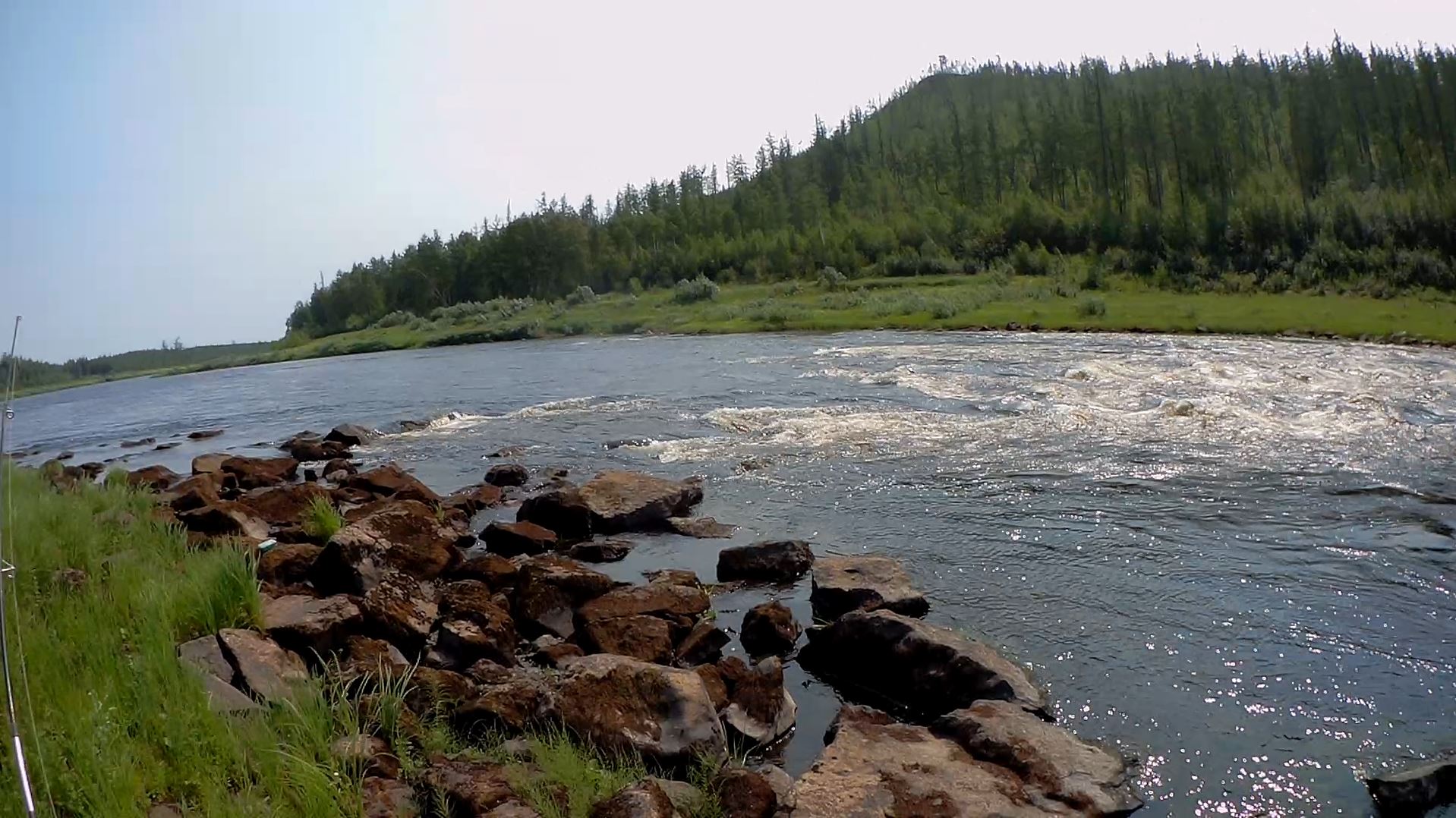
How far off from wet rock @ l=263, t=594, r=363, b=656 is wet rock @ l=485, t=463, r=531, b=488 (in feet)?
29.7

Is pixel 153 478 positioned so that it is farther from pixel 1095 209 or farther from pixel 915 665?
pixel 1095 209

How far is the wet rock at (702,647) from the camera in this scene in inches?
Result: 364

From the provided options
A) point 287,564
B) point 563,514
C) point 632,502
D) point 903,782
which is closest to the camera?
point 903,782

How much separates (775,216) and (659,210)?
81.0 feet

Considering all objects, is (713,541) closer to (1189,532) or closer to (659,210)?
(1189,532)

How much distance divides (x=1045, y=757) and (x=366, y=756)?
183 inches

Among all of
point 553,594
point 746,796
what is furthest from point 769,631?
point 746,796

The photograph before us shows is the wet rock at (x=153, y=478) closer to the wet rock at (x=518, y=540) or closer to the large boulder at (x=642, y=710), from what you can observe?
the wet rock at (x=518, y=540)

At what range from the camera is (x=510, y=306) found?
9300cm

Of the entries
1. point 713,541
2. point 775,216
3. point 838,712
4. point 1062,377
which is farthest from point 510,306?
point 838,712

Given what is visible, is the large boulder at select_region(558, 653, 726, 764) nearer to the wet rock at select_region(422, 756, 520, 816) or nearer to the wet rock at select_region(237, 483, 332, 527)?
the wet rock at select_region(422, 756, 520, 816)

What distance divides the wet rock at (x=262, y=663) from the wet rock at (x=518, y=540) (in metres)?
5.29

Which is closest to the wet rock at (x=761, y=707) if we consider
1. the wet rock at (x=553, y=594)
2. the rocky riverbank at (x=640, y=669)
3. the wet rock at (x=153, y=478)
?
the rocky riverbank at (x=640, y=669)

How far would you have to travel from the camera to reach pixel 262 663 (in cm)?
761
